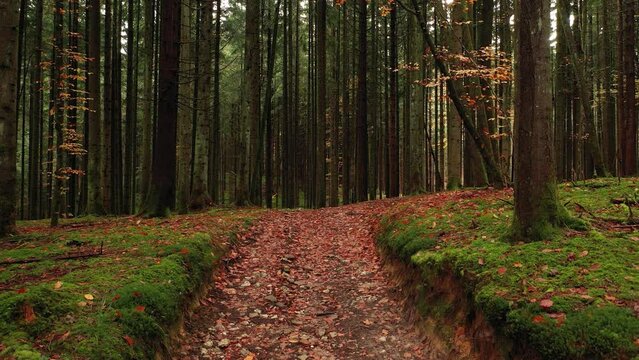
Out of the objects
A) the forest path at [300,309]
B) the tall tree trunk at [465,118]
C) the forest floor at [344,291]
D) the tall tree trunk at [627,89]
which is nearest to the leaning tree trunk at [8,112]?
the forest floor at [344,291]

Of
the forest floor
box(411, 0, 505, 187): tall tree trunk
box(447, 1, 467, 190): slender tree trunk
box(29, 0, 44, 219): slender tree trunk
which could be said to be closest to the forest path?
the forest floor

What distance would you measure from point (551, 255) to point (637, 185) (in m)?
4.94

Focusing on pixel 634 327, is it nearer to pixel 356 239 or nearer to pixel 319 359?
pixel 319 359

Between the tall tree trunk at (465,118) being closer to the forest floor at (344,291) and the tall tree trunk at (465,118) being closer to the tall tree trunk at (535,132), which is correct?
the forest floor at (344,291)

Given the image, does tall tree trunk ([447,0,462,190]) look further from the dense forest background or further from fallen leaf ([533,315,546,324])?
fallen leaf ([533,315,546,324])

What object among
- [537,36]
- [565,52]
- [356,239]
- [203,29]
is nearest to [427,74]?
[565,52]

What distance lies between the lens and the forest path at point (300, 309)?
4.93 m

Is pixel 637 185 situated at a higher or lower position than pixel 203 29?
lower

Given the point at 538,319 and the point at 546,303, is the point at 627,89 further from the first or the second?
the point at 538,319

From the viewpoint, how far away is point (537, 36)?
511 cm

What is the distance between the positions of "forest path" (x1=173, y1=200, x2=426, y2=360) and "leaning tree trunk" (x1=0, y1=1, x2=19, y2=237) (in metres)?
4.43

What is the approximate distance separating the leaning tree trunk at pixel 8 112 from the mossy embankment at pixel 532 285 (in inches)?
297

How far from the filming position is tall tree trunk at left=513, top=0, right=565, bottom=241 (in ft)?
16.8

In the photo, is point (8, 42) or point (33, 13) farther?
point (33, 13)
